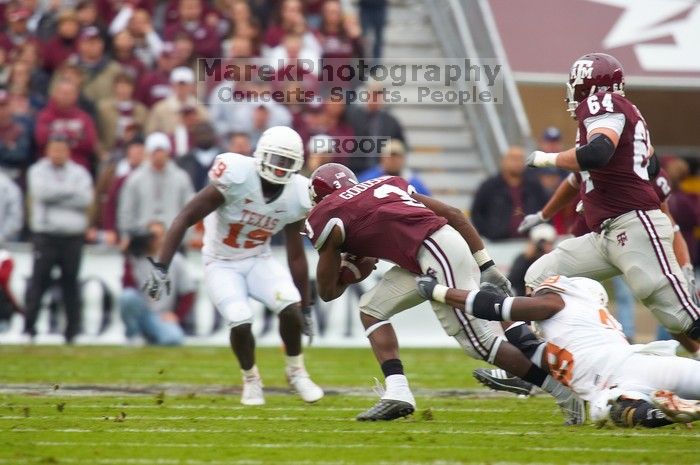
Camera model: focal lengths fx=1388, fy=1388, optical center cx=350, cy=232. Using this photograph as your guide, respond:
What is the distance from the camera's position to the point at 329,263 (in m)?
7.23

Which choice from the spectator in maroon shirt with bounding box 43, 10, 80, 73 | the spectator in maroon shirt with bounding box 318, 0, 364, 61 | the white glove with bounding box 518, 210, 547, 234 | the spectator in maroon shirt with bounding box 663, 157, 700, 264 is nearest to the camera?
the white glove with bounding box 518, 210, 547, 234

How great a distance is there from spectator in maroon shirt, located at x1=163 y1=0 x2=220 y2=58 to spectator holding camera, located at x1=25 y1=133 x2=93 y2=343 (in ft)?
8.72

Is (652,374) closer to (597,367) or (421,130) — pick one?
(597,367)

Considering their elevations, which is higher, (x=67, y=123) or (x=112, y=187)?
(x=67, y=123)

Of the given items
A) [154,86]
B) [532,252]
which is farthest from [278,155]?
[154,86]

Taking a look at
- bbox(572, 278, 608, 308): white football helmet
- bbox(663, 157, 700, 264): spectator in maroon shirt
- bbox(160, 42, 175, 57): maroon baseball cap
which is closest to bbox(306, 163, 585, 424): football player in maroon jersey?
bbox(572, 278, 608, 308): white football helmet

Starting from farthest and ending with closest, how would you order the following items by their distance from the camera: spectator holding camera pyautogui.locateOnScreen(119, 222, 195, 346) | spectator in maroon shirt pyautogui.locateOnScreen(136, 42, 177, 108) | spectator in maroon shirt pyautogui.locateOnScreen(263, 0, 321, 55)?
spectator in maroon shirt pyautogui.locateOnScreen(263, 0, 321, 55) → spectator in maroon shirt pyautogui.locateOnScreen(136, 42, 177, 108) → spectator holding camera pyautogui.locateOnScreen(119, 222, 195, 346)

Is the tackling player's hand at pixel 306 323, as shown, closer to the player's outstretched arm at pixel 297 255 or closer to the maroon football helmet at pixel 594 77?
the player's outstretched arm at pixel 297 255

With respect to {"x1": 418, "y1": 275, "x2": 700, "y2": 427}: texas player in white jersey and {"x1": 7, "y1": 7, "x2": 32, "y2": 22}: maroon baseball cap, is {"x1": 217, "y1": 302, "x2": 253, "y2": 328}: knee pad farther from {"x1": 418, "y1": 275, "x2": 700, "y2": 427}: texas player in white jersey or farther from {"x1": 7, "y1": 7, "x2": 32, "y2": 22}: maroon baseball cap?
{"x1": 7, "y1": 7, "x2": 32, "y2": 22}: maroon baseball cap

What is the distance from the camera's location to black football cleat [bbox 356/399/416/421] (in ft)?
23.5

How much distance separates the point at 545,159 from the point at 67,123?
7328mm

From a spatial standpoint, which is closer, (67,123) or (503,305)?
(503,305)

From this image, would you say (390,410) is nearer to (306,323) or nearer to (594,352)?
(594,352)

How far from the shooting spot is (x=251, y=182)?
27.9ft
